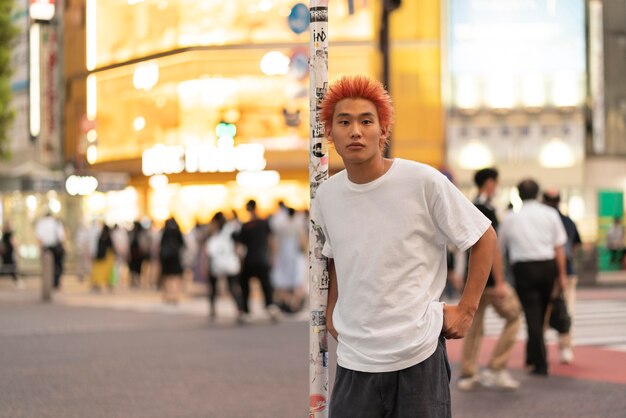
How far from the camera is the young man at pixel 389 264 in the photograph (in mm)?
4121

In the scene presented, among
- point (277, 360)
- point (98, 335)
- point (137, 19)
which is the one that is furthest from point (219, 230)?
point (137, 19)

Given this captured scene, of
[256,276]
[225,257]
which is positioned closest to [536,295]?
[256,276]

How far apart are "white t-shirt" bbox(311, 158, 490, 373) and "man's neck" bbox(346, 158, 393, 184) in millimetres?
27

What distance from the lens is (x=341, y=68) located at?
124 ft

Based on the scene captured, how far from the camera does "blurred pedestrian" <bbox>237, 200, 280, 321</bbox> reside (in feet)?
57.1

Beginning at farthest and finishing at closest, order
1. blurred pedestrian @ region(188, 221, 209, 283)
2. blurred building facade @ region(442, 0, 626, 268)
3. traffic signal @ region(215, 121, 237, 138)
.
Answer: blurred building facade @ region(442, 0, 626, 268) < traffic signal @ region(215, 121, 237, 138) < blurred pedestrian @ region(188, 221, 209, 283)

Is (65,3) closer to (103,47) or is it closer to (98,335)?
(103,47)

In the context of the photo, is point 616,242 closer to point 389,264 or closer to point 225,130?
point 225,130

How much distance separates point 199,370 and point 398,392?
7.60 m

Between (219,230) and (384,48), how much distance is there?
12.9ft

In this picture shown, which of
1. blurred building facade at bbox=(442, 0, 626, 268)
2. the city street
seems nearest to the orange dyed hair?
the city street

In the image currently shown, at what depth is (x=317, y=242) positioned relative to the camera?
4719 mm

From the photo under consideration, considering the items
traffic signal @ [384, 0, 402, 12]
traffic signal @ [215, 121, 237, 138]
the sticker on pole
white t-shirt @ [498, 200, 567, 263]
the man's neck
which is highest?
the sticker on pole

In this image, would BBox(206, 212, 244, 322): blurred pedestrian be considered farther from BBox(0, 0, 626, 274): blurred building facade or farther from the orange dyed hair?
BBox(0, 0, 626, 274): blurred building facade
